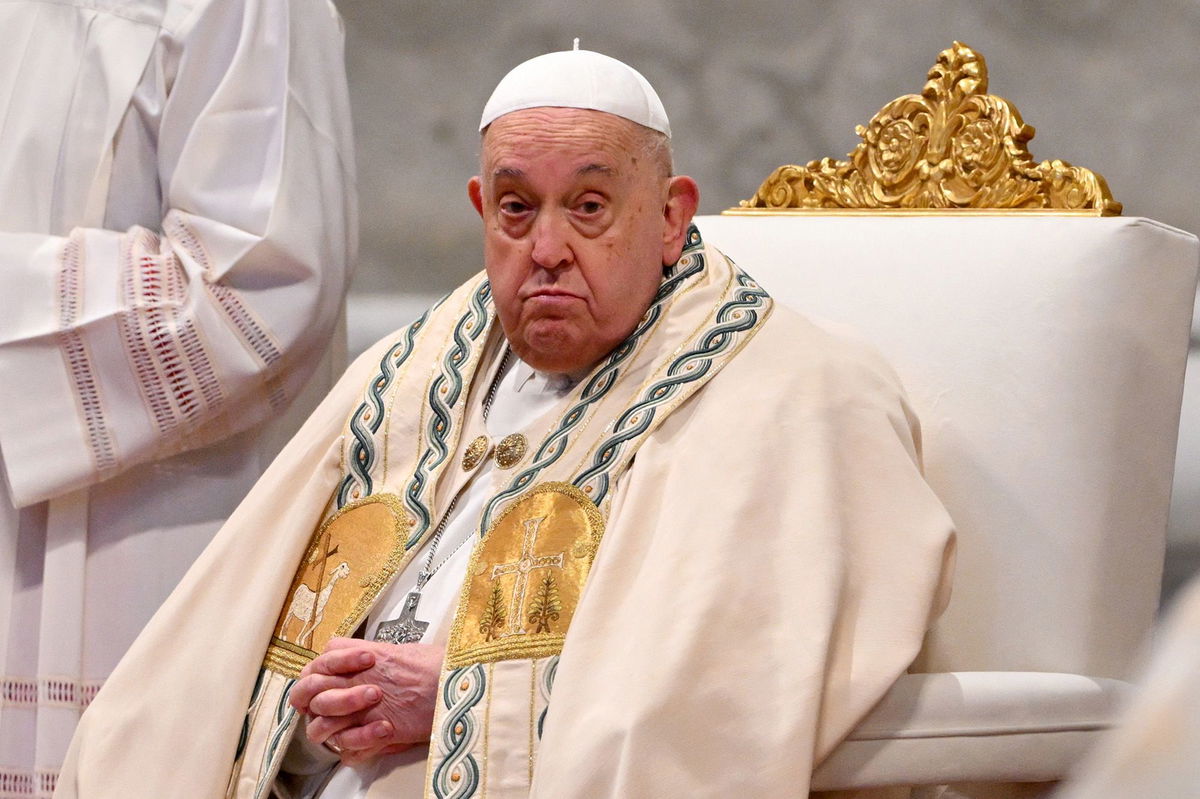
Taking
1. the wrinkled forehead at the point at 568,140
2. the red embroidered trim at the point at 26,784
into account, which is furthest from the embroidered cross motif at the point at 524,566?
the red embroidered trim at the point at 26,784

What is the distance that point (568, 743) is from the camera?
67.2 inches

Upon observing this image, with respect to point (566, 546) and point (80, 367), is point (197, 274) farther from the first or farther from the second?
point (566, 546)

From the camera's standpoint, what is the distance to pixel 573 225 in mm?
2111

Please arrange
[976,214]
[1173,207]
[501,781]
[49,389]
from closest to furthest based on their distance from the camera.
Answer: [501,781] < [976,214] < [49,389] < [1173,207]

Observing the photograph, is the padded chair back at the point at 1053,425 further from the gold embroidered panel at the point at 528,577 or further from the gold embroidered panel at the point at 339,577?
the gold embroidered panel at the point at 339,577

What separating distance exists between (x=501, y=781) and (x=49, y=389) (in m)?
1.18

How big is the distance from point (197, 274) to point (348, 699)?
0.99 meters

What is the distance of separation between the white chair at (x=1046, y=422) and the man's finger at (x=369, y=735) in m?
0.68

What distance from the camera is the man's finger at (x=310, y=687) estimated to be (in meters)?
1.96

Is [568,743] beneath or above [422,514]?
beneath

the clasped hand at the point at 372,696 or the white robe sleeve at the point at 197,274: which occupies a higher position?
the white robe sleeve at the point at 197,274

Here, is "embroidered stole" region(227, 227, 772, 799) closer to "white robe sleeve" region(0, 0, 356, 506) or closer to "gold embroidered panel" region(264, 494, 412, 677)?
"gold embroidered panel" region(264, 494, 412, 677)

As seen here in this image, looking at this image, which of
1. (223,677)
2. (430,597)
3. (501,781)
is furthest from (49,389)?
(501,781)

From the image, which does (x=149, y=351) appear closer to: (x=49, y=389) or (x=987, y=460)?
(x=49, y=389)
